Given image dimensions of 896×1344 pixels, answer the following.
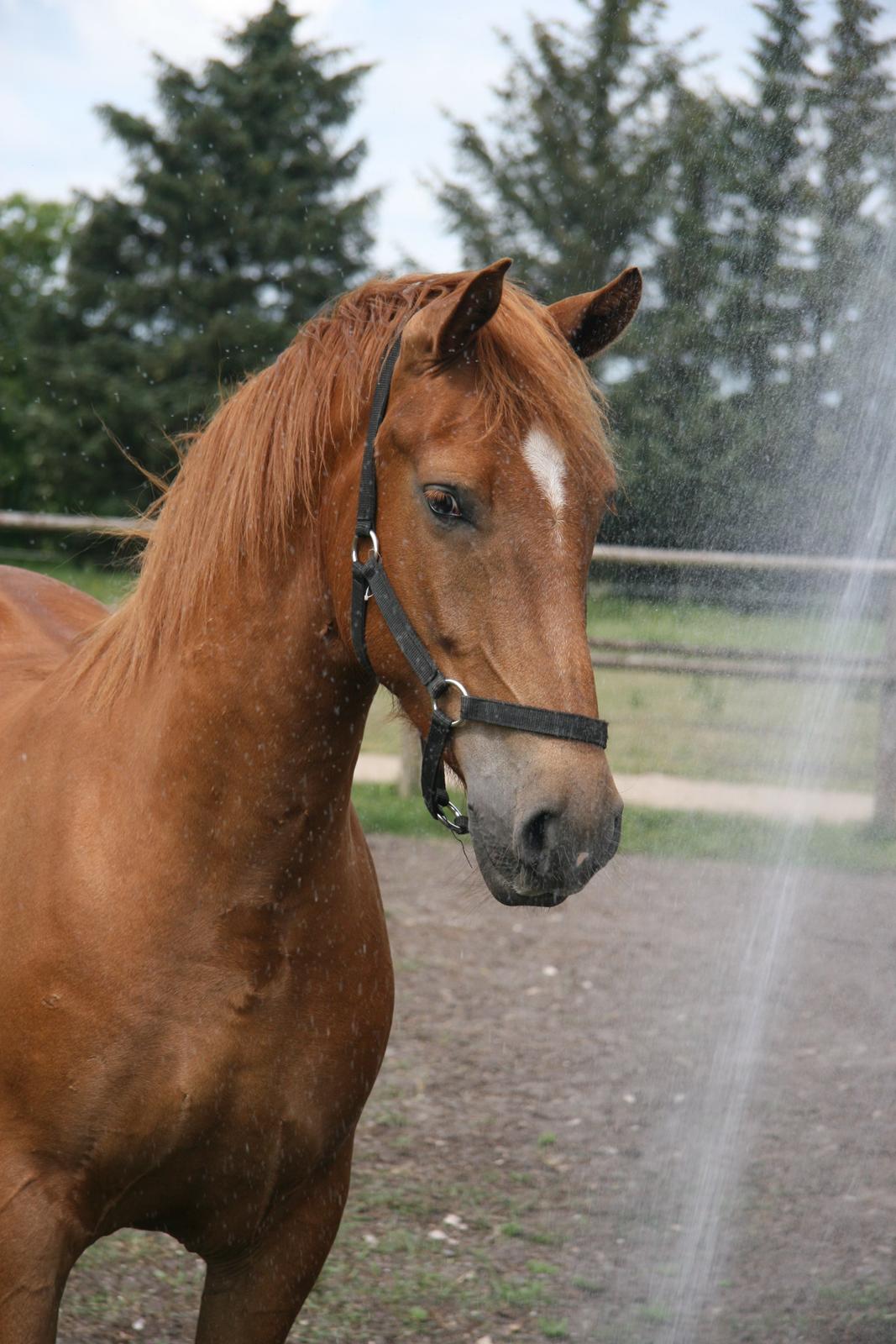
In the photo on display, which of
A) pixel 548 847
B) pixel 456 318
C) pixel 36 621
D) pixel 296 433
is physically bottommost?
pixel 36 621

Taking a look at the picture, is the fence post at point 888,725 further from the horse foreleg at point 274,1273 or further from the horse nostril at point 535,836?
the horse nostril at point 535,836

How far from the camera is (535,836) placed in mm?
1733

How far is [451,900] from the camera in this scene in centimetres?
683

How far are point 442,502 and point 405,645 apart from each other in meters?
0.21

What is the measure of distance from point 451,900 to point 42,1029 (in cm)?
488

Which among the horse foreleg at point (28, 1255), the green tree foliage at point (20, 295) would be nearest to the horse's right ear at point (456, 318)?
the horse foreleg at point (28, 1255)

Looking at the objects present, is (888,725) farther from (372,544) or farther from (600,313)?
(372,544)

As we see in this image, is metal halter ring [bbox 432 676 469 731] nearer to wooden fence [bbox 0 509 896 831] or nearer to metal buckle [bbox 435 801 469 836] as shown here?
metal buckle [bbox 435 801 469 836]

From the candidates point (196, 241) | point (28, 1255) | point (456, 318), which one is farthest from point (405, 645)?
point (196, 241)

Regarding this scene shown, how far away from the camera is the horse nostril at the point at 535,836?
172 cm

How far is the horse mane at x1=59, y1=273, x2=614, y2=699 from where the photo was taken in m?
1.93

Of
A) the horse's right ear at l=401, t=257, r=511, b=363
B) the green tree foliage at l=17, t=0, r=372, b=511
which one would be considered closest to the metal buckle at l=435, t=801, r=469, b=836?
the horse's right ear at l=401, t=257, r=511, b=363

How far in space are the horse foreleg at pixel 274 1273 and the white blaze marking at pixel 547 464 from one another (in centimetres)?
123

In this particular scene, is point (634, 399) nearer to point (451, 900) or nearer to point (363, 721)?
point (451, 900)
